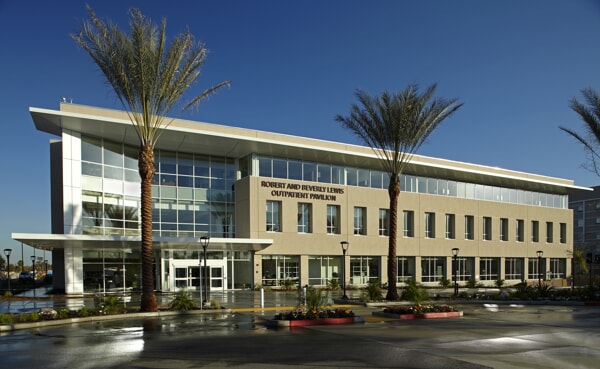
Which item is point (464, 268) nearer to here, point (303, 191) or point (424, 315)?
point (303, 191)

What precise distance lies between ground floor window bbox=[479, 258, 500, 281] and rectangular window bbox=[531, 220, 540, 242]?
7.37 metres

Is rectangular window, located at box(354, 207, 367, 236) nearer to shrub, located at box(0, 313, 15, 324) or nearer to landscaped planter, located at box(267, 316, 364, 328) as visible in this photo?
landscaped planter, located at box(267, 316, 364, 328)

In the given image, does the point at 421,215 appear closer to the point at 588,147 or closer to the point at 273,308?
the point at 588,147

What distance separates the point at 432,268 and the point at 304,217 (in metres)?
16.2

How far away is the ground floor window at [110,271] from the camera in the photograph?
111 ft

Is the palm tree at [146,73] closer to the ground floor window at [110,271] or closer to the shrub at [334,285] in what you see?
the ground floor window at [110,271]

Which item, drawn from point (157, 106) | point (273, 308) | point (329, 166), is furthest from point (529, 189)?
point (157, 106)

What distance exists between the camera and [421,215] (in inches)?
1917

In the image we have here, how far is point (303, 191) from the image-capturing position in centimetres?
4172

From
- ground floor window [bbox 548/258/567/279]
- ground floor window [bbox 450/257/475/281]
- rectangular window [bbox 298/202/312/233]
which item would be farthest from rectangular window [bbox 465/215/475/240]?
rectangular window [bbox 298/202/312/233]

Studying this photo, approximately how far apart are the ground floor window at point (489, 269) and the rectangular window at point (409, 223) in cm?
1103

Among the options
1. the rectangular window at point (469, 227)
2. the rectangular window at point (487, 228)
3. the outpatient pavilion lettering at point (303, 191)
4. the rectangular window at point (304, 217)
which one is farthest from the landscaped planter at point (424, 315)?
the rectangular window at point (487, 228)

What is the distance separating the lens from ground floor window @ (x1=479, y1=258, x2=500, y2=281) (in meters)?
54.0

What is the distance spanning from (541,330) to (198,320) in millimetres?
12314
